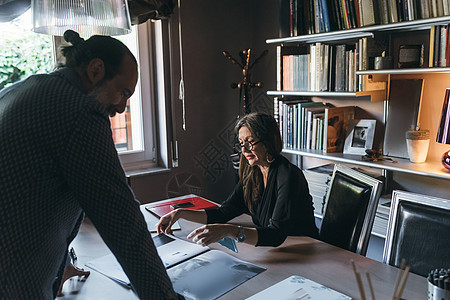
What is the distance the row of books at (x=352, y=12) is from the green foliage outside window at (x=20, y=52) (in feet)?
5.64

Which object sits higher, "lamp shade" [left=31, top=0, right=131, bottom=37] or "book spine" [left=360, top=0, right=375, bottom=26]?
"book spine" [left=360, top=0, right=375, bottom=26]

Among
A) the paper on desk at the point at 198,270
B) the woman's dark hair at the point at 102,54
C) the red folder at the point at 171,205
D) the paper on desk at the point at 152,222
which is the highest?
the woman's dark hair at the point at 102,54

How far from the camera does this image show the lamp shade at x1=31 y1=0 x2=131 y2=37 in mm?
1372

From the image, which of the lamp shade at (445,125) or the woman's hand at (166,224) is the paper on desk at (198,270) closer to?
the woman's hand at (166,224)

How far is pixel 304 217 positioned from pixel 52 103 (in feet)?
3.99

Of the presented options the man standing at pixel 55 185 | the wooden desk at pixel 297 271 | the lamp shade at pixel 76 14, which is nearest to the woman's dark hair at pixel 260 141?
the wooden desk at pixel 297 271

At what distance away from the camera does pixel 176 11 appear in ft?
10.4

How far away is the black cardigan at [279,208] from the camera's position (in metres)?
1.64

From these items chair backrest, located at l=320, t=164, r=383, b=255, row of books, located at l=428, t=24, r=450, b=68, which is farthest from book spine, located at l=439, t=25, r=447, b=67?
A: chair backrest, located at l=320, t=164, r=383, b=255

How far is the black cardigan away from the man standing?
79 centimetres

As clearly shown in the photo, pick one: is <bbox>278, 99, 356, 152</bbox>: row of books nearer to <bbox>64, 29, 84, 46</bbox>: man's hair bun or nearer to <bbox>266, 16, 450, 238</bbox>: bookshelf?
<bbox>266, 16, 450, 238</bbox>: bookshelf

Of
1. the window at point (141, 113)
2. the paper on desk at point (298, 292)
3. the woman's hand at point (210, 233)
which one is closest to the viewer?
the paper on desk at point (298, 292)

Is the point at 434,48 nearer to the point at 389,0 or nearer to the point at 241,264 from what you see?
the point at 389,0

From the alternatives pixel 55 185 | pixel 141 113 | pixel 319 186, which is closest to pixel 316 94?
pixel 319 186
